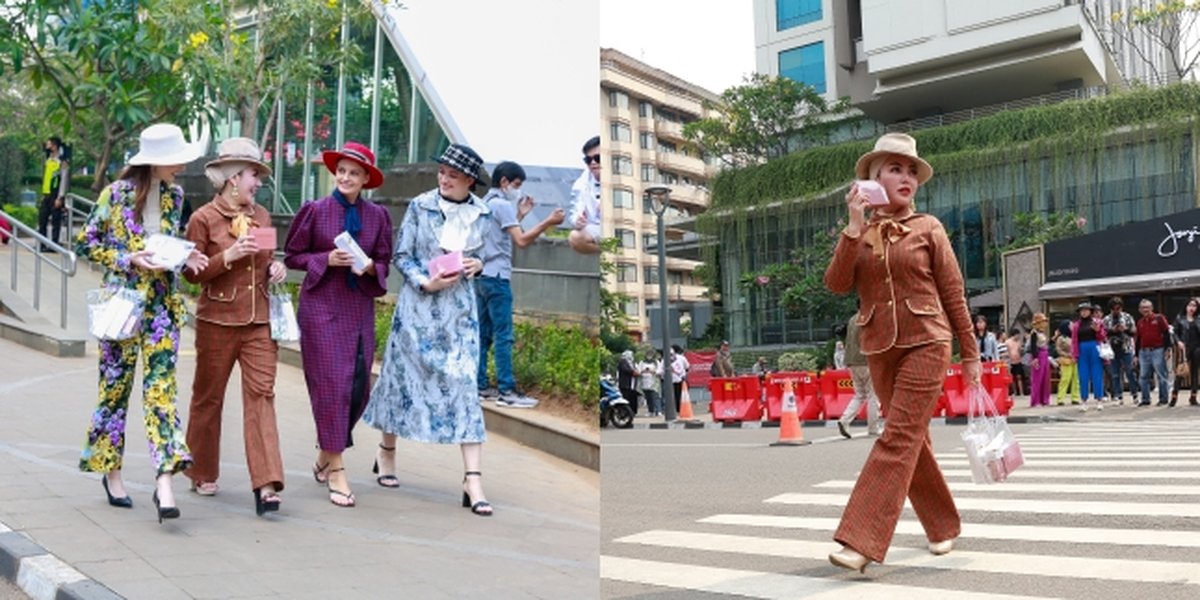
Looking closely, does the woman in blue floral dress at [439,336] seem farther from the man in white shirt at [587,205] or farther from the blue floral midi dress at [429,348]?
the man in white shirt at [587,205]

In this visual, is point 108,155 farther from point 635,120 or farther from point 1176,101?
point 1176,101

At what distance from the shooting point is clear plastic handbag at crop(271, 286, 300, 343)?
5293 millimetres

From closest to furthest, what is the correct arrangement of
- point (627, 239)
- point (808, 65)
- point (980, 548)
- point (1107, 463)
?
point (627, 239)
point (980, 548)
point (1107, 463)
point (808, 65)

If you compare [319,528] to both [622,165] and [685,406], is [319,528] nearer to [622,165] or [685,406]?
[622,165]

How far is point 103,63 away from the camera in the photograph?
8172 mm

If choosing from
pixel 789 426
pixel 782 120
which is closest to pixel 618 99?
pixel 789 426

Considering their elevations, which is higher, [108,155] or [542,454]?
[108,155]

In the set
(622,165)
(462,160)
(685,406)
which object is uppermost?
(462,160)

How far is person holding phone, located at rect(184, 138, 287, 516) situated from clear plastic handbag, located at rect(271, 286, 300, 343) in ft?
0.11

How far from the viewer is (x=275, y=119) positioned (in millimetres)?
6582

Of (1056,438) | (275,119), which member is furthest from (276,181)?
(1056,438)

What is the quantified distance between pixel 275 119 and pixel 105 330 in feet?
6.27

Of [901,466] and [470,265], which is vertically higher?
[470,265]

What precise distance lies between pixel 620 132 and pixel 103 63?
6.90 metres
